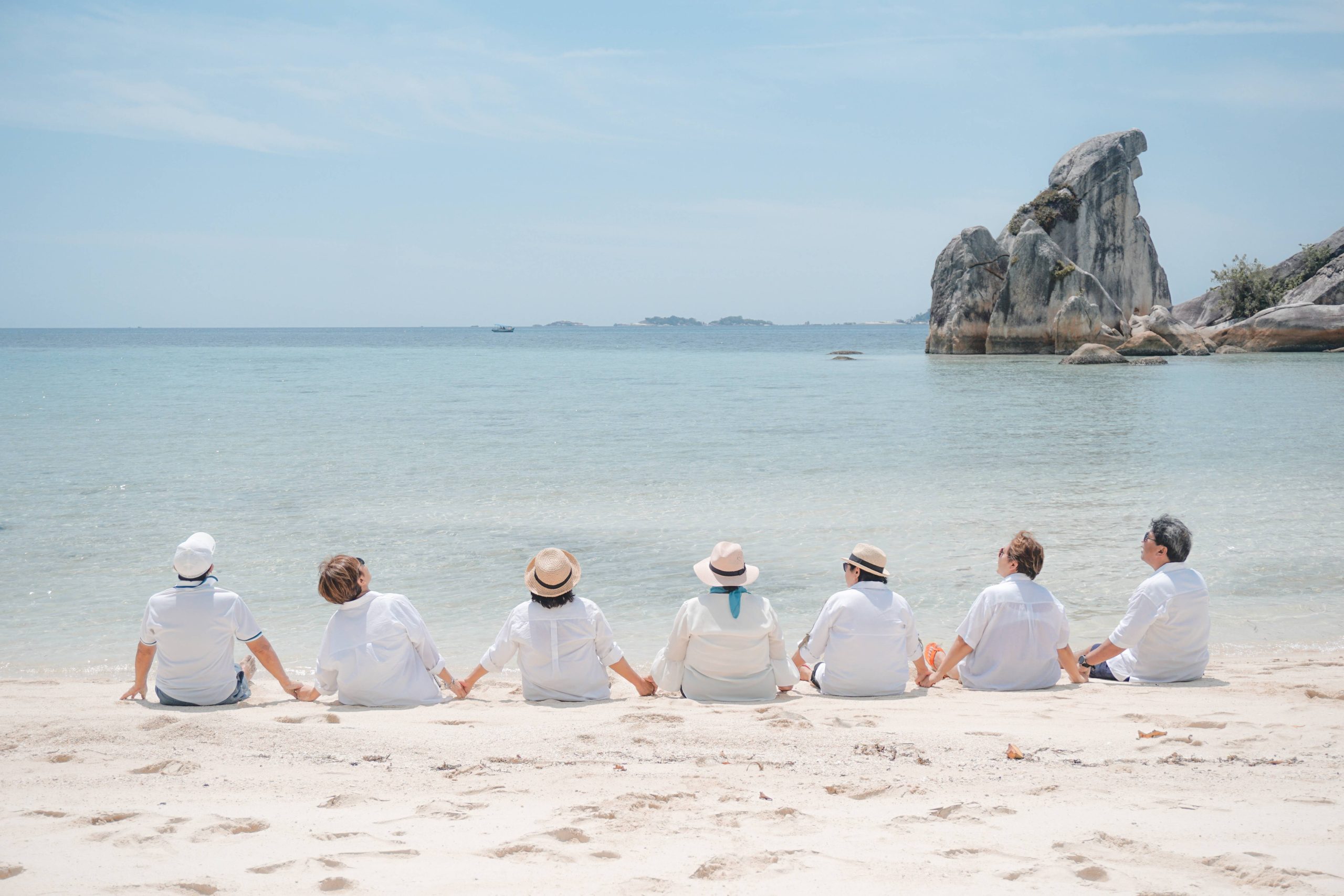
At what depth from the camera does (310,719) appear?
16.4 ft

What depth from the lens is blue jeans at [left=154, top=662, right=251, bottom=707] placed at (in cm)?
538

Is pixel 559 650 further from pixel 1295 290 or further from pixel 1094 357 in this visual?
pixel 1295 290

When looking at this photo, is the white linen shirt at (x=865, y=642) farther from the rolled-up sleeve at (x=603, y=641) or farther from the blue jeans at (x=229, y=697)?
the blue jeans at (x=229, y=697)

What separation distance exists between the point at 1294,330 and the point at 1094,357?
1299 cm

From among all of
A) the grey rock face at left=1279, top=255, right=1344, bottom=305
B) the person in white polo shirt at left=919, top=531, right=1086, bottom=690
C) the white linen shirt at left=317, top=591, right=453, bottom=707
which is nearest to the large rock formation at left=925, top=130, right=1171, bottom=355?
the grey rock face at left=1279, top=255, right=1344, bottom=305

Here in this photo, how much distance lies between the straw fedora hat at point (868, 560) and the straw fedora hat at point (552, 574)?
1633 millimetres

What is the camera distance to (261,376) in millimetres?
45750

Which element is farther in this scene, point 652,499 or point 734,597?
point 652,499

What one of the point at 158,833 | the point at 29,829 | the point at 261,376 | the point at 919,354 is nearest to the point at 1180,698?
the point at 158,833

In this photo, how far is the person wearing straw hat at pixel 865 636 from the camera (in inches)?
217

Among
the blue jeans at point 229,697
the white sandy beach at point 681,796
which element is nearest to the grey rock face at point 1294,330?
the white sandy beach at point 681,796

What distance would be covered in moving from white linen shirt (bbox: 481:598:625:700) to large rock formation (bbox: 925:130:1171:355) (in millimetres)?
49293

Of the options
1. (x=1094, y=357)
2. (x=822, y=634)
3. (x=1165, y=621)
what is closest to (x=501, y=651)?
(x=822, y=634)

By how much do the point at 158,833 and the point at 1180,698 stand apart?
524cm
